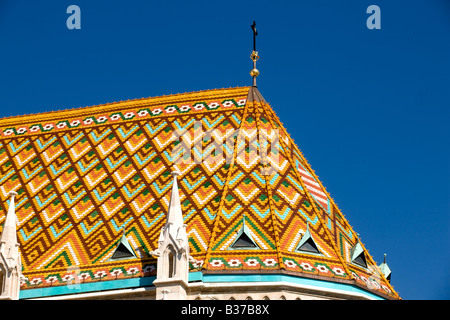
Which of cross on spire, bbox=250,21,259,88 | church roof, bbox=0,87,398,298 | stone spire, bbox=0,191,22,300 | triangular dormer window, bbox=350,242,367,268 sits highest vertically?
cross on spire, bbox=250,21,259,88

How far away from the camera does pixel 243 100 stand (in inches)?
886

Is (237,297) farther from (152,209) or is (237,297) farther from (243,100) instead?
(243,100)

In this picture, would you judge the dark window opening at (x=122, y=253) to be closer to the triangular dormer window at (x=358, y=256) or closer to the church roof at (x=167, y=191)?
the church roof at (x=167, y=191)

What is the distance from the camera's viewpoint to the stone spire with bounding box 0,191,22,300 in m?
18.2

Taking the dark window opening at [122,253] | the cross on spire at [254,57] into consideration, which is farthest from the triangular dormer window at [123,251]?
the cross on spire at [254,57]

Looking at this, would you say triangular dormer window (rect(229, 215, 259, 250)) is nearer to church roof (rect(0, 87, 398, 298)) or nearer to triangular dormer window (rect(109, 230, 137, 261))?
church roof (rect(0, 87, 398, 298))

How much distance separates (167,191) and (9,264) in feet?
12.3

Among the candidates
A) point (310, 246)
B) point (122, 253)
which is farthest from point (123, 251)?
point (310, 246)

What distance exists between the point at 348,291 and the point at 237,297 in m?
2.02

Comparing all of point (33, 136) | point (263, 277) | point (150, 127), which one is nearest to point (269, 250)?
point (263, 277)

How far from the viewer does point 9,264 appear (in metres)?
18.3

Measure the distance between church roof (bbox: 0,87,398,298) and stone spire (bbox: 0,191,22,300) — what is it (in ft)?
2.31

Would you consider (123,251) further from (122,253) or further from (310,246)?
(310,246)

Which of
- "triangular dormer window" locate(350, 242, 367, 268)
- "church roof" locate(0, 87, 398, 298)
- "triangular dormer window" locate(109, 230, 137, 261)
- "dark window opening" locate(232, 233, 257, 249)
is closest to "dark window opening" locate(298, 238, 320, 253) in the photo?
"church roof" locate(0, 87, 398, 298)
